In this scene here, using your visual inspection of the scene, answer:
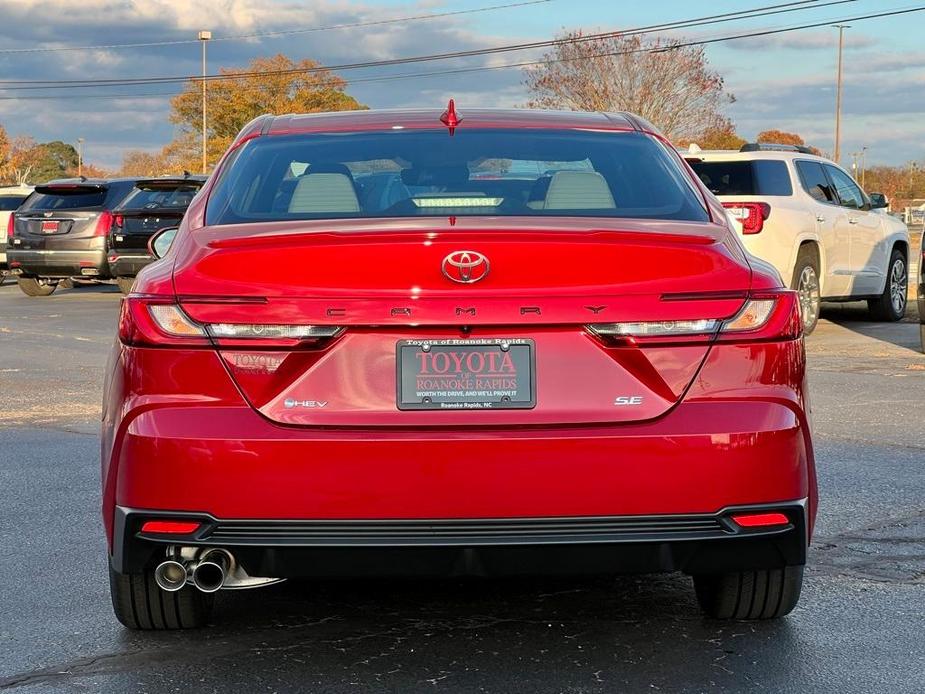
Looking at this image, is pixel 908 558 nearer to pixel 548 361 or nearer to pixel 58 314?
pixel 548 361

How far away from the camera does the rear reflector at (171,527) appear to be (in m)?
3.78

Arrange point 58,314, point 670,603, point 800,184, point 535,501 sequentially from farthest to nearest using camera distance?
point 58,314 < point 800,184 < point 670,603 < point 535,501

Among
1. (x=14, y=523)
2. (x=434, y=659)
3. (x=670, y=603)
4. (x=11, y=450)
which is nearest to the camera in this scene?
(x=434, y=659)

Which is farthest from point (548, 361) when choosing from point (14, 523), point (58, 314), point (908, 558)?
point (58, 314)

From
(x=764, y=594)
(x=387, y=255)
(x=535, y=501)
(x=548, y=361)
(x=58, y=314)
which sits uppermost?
(x=387, y=255)

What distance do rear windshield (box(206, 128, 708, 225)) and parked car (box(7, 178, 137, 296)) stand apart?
56.0 ft

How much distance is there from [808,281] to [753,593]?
35.4ft

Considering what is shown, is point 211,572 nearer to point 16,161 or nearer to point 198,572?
point 198,572

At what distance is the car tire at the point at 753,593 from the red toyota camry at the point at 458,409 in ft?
1.72

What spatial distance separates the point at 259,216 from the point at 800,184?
11.3 metres

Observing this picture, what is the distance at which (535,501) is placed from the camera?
3.71 m

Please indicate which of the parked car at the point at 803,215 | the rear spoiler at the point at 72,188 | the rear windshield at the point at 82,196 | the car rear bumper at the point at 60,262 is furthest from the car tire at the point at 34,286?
the parked car at the point at 803,215

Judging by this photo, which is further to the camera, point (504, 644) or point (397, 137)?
point (397, 137)

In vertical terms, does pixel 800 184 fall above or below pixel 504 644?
above
